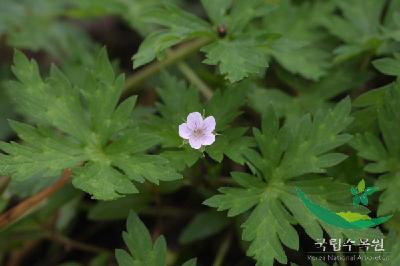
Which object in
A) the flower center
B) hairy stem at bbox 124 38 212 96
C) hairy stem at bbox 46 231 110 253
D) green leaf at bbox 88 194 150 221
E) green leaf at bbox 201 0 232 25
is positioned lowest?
hairy stem at bbox 46 231 110 253

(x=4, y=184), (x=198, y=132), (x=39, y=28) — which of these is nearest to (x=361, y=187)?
(x=198, y=132)

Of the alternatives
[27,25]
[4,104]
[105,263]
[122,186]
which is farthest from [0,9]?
[122,186]

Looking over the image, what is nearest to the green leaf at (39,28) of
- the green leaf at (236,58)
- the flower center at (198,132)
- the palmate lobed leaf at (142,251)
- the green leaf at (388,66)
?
the green leaf at (236,58)

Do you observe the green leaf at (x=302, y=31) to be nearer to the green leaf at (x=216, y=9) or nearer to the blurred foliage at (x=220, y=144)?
the blurred foliage at (x=220, y=144)

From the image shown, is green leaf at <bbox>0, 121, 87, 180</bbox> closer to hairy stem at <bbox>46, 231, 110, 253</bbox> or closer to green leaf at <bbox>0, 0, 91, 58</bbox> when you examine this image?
hairy stem at <bbox>46, 231, 110, 253</bbox>

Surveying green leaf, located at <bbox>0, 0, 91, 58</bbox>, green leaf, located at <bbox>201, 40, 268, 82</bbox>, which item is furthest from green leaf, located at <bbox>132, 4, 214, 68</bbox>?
green leaf, located at <bbox>0, 0, 91, 58</bbox>
